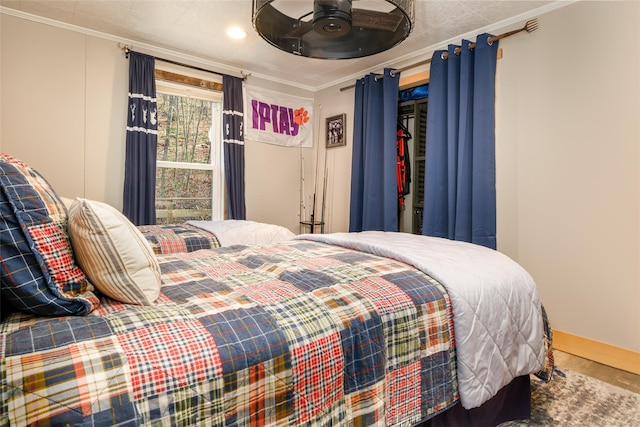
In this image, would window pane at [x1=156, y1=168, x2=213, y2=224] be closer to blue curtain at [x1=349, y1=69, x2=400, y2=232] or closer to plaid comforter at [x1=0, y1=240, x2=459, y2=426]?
blue curtain at [x1=349, y1=69, x2=400, y2=232]

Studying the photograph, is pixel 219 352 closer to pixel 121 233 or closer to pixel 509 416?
pixel 121 233

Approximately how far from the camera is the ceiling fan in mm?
1748

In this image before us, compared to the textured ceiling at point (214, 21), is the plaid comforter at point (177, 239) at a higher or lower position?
lower

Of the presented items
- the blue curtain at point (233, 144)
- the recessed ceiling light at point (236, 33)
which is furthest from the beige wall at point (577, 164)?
the blue curtain at point (233, 144)

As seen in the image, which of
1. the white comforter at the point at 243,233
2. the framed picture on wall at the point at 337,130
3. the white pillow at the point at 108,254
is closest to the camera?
the white pillow at the point at 108,254

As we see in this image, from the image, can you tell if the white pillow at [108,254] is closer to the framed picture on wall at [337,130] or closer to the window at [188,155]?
the window at [188,155]

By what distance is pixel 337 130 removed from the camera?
438cm

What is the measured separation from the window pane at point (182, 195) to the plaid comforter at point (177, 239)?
1153 millimetres

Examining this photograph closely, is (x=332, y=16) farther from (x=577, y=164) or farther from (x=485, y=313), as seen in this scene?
(x=577, y=164)

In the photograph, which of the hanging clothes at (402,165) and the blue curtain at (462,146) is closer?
the blue curtain at (462,146)

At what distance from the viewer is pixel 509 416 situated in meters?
1.58

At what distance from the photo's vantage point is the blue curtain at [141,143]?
10.8 ft

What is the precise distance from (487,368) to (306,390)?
74cm

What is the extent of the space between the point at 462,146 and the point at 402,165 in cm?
82
